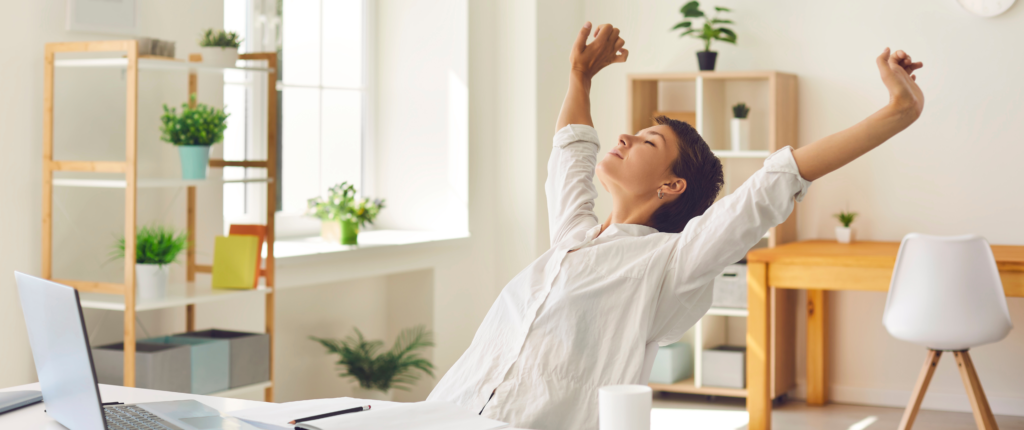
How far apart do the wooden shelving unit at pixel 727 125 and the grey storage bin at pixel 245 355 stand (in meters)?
2.00

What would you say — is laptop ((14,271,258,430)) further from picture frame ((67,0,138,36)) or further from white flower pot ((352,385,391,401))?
white flower pot ((352,385,391,401))

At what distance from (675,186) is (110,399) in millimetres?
1017

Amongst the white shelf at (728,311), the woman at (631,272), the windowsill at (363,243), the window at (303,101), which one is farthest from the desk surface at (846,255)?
the woman at (631,272)

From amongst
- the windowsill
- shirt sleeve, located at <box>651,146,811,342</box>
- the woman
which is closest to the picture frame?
the windowsill

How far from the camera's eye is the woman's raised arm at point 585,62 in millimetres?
1689

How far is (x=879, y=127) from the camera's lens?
1150 millimetres

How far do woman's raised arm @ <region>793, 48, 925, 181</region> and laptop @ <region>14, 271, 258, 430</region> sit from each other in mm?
856

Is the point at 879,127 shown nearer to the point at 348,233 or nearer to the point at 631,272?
the point at 631,272

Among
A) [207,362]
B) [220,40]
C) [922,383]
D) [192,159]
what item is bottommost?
[922,383]

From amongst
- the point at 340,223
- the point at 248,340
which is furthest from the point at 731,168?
the point at 248,340

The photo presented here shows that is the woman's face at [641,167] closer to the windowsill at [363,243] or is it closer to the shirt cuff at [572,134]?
the shirt cuff at [572,134]

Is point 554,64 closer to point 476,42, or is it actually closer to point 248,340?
point 476,42

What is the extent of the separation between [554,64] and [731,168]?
3.30 feet

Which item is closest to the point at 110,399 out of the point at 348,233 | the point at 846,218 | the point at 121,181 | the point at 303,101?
the point at 121,181
